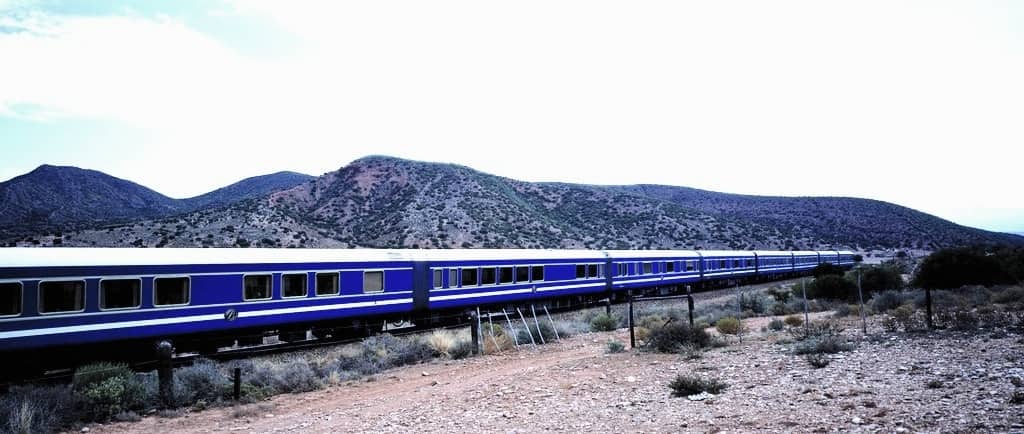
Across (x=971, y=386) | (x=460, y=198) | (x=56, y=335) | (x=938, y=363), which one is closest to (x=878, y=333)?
(x=938, y=363)

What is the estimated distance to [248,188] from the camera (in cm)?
9725

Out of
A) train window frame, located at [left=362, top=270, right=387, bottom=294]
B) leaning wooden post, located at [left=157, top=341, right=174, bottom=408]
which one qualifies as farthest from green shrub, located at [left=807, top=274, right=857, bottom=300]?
leaning wooden post, located at [left=157, top=341, right=174, bottom=408]

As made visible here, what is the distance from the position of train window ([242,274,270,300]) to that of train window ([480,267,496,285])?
28.5ft

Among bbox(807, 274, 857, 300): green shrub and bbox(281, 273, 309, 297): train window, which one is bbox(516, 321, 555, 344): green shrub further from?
bbox(807, 274, 857, 300): green shrub

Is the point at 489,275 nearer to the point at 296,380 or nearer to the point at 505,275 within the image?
the point at 505,275

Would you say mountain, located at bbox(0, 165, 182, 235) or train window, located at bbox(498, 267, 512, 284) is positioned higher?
mountain, located at bbox(0, 165, 182, 235)

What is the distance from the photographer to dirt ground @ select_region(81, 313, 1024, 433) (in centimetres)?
752

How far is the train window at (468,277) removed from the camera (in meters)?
22.8

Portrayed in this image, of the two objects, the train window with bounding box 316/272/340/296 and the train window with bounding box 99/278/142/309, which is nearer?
the train window with bounding box 99/278/142/309

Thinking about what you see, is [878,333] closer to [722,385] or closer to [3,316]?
[722,385]

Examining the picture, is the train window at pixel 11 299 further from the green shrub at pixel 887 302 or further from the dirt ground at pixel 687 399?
the green shrub at pixel 887 302

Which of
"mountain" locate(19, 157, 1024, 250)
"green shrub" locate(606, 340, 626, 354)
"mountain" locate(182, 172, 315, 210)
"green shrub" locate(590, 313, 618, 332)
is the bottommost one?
"green shrub" locate(590, 313, 618, 332)

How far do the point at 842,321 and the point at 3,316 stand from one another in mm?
18313

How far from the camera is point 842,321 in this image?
56.9 ft
